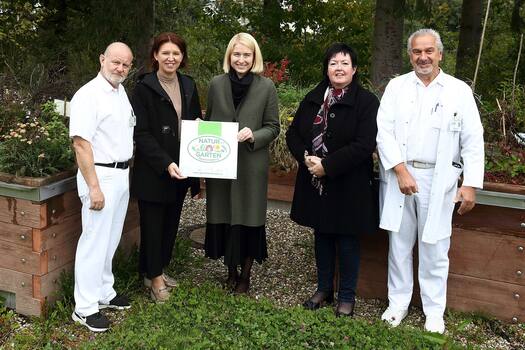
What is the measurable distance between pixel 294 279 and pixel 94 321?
166cm

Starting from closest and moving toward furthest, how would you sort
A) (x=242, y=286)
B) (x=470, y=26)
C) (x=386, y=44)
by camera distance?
(x=242, y=286) < (x=386, y=44) < (x=470, y=26)

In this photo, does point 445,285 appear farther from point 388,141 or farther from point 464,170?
point 388,141

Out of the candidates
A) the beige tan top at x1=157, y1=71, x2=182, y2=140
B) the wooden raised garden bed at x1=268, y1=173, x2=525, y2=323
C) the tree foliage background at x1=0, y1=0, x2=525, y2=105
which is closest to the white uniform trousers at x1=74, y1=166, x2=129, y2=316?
the beige tan top at x1=157, y1=71, x2=182, y2=140

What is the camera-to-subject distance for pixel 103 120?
357 centimetres

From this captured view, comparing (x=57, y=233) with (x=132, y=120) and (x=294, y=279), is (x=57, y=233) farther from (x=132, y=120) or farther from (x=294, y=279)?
(x=294, y=279)

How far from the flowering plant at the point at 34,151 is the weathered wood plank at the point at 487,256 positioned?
2.73 m

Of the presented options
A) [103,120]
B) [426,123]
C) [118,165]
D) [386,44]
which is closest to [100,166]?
[118,165]

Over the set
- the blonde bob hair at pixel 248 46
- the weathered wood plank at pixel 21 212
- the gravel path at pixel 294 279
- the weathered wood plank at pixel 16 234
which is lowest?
the gravel path at pixel 294 279

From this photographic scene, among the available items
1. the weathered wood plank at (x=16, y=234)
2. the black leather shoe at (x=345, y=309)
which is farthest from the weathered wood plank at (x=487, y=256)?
the weathered wood plank at (x=16, y=234)

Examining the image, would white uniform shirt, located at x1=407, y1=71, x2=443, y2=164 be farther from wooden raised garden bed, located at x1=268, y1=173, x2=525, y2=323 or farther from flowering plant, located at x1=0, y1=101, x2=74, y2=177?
flowering plant, located at x1=0, y1=101, x2=74, y2=177

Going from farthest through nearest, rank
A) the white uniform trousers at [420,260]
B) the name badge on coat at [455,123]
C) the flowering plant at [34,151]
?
1. the flowering plant at [34,151]
2. the white uniform trousers at [420,260]
3. the name badge on coat at [455,123]

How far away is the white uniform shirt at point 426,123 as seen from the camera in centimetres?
366

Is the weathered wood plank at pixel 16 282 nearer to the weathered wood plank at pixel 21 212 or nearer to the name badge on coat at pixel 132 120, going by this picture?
the weathered wood plank at pixel 21 212

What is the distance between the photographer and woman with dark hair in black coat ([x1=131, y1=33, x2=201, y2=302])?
3.90 metres
